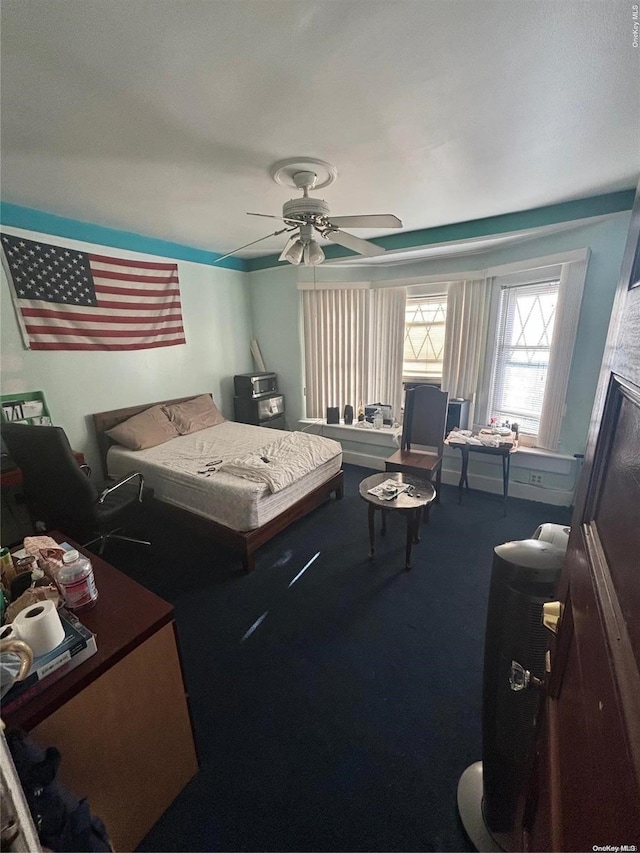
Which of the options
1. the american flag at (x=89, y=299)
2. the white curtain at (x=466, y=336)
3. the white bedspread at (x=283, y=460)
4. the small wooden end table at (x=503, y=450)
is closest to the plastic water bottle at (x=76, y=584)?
the white bedspread at (x=283, y=460)

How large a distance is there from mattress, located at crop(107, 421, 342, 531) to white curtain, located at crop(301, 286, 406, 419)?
1.28 m

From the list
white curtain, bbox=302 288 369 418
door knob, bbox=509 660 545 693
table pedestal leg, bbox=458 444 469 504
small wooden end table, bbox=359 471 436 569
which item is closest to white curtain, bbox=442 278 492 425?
table pedestal leg, bbox=458 444 469 504

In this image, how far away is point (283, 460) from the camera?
2.97 m

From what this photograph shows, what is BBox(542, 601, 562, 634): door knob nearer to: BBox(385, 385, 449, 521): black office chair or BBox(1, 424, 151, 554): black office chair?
BBox(385, 385, 449, 521): black office chair

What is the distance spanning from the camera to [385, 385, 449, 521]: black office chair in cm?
321

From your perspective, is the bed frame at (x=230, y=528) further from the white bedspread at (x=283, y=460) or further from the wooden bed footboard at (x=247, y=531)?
the white bedspread at (x=283, y=460)

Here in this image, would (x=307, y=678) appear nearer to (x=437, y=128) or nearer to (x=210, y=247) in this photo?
(x=437, y=128)

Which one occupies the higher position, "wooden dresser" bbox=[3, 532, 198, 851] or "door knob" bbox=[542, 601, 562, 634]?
"door knob" bbox=[542, 601, 562, 634]

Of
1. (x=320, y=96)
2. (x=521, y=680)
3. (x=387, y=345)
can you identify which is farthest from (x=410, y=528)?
(x=387, y=345)

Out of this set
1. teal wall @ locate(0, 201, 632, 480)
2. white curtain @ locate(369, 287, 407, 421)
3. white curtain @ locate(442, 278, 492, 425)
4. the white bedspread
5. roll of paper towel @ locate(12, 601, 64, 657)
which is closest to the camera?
roll of paper towel @ locate(12, 601, 64, 657)

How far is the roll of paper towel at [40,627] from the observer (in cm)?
88

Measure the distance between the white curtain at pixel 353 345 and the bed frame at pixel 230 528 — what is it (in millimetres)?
1496

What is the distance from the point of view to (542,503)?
337 cm

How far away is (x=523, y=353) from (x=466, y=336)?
1.92 feet
